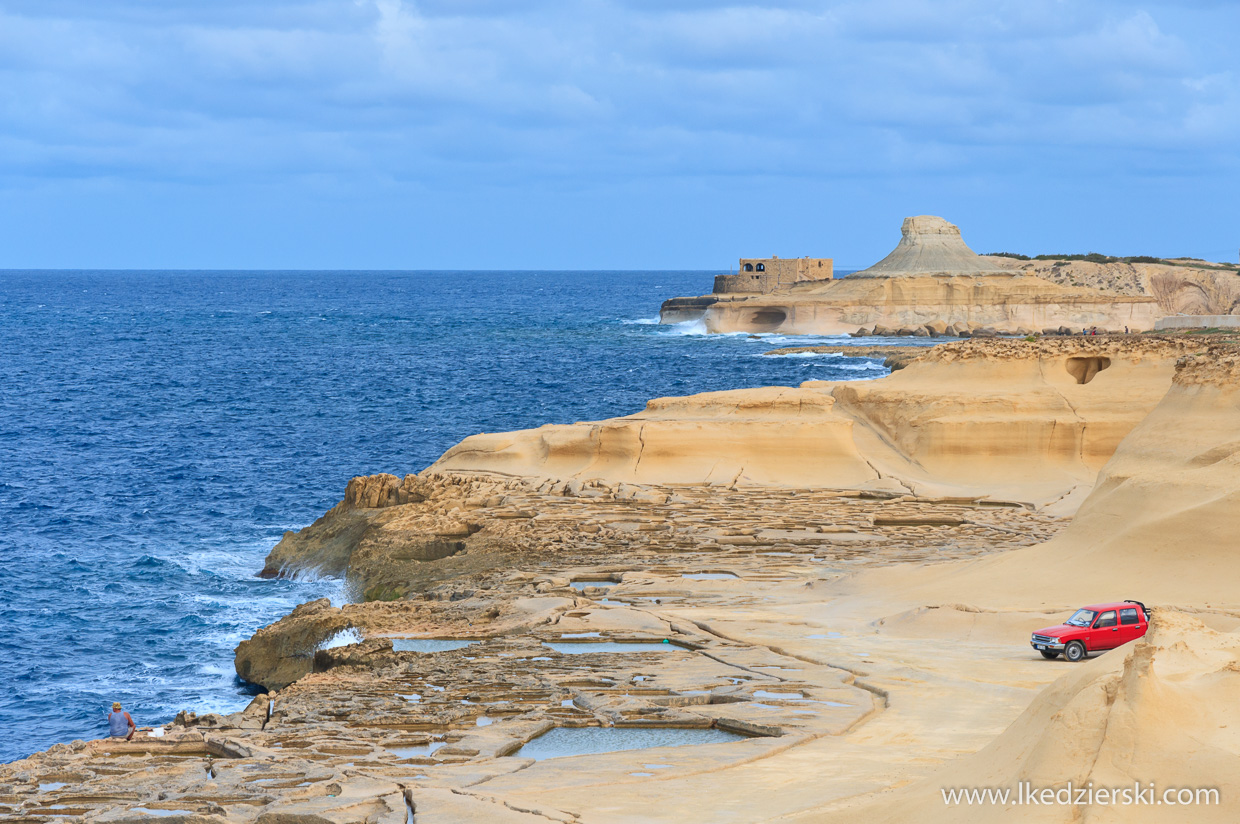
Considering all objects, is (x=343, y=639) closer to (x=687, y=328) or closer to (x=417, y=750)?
(x=417, y=750)

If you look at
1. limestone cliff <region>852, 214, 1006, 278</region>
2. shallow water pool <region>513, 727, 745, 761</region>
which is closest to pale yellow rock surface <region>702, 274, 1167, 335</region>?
limestone cliff <region>852, 214, 1006, 278</region>

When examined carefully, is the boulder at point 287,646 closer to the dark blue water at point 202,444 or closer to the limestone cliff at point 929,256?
the dark blue water at point 202,444

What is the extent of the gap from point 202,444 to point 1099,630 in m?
48.9

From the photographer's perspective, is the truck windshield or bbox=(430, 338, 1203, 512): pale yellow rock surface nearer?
the truck windshield

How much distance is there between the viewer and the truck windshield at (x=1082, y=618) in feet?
66.6

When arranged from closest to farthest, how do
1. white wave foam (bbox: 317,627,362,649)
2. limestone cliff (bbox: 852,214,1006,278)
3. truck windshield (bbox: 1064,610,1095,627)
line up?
truck windshield (bbox: 1064,610,1095,627) < white wave foam (bbox: 317,627,362,649) < limestone cliff (bbox: 852,214,1006,278)

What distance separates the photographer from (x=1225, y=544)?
22.4 meters

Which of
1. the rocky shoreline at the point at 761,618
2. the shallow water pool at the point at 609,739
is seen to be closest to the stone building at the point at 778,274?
the rocky shoreline at the point at 761,618

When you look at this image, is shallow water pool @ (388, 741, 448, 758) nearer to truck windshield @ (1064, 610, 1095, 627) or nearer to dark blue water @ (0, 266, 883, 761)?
dark blue water @ (0, 266, 883, 761)

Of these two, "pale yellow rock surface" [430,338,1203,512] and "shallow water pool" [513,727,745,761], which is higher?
"pale yellow rock surface" [430,338,1203,512]

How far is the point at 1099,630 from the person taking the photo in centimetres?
2012

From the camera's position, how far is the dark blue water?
95.9 ft

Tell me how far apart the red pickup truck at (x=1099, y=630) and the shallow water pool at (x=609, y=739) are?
581 centimetres

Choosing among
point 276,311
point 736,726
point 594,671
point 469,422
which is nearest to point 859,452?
point 594,671
